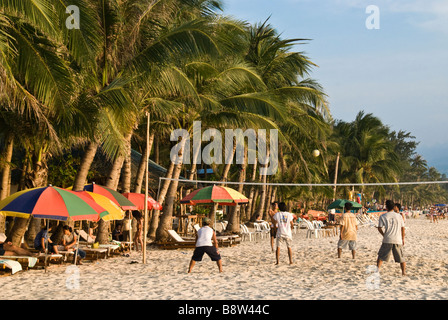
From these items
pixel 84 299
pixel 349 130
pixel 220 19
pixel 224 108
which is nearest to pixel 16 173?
pixel 224 108

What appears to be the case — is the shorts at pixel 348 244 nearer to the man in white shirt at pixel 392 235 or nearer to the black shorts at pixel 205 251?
the man in white shirt at pixel 392 235

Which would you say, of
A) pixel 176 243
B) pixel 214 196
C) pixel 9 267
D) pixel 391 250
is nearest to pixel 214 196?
pixel 214 196

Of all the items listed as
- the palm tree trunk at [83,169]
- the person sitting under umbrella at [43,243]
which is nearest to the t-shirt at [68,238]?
the person sitting under umbrella at [43,243]

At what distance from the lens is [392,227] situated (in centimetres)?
945

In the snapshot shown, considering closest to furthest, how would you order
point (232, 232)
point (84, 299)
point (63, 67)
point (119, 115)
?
point (84, 299), point (63, 67), point (119, 115), point (232, 232)

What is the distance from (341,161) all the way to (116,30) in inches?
1269

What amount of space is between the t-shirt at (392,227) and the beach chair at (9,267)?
6866 mm

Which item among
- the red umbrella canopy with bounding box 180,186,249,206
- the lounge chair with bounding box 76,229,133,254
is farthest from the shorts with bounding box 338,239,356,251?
the lounge chair with bounding box 76,229,133,254

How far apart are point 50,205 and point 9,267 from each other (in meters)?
1.40

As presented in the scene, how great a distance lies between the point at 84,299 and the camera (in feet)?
23.9

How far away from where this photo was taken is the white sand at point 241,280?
305 inches

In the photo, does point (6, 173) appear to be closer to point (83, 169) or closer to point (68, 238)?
point (83, 169)
